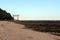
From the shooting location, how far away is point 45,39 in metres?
23.8

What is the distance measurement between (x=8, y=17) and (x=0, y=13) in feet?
35.9

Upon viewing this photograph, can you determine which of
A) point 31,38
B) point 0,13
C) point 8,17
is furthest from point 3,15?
point 31,38

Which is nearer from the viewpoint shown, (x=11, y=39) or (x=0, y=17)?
(x=11, y=39)

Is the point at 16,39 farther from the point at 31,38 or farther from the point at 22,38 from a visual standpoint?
the point at 31,38

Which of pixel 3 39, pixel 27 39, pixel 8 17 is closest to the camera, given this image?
pixel 3 39

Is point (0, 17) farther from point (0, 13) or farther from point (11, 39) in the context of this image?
point (11, 39)

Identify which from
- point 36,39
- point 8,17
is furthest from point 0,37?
point 8,17

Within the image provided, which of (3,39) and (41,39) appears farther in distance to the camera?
(41,39)

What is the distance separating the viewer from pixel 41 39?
23.5 m

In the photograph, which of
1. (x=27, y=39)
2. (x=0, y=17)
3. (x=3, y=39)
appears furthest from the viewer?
(x=0, y=17)

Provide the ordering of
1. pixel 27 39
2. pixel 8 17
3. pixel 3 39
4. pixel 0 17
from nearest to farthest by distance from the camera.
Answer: pixel 3 39 < pixel 27 39 < pixel 0 17 < pixel 8 17

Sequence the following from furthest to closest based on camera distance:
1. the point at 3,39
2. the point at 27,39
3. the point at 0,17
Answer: the point at 0,17 → the point at 27,39 → the point at 3,39

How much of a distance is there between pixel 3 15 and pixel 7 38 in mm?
74036

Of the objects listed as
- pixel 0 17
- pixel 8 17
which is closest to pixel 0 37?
pixel 0 17
